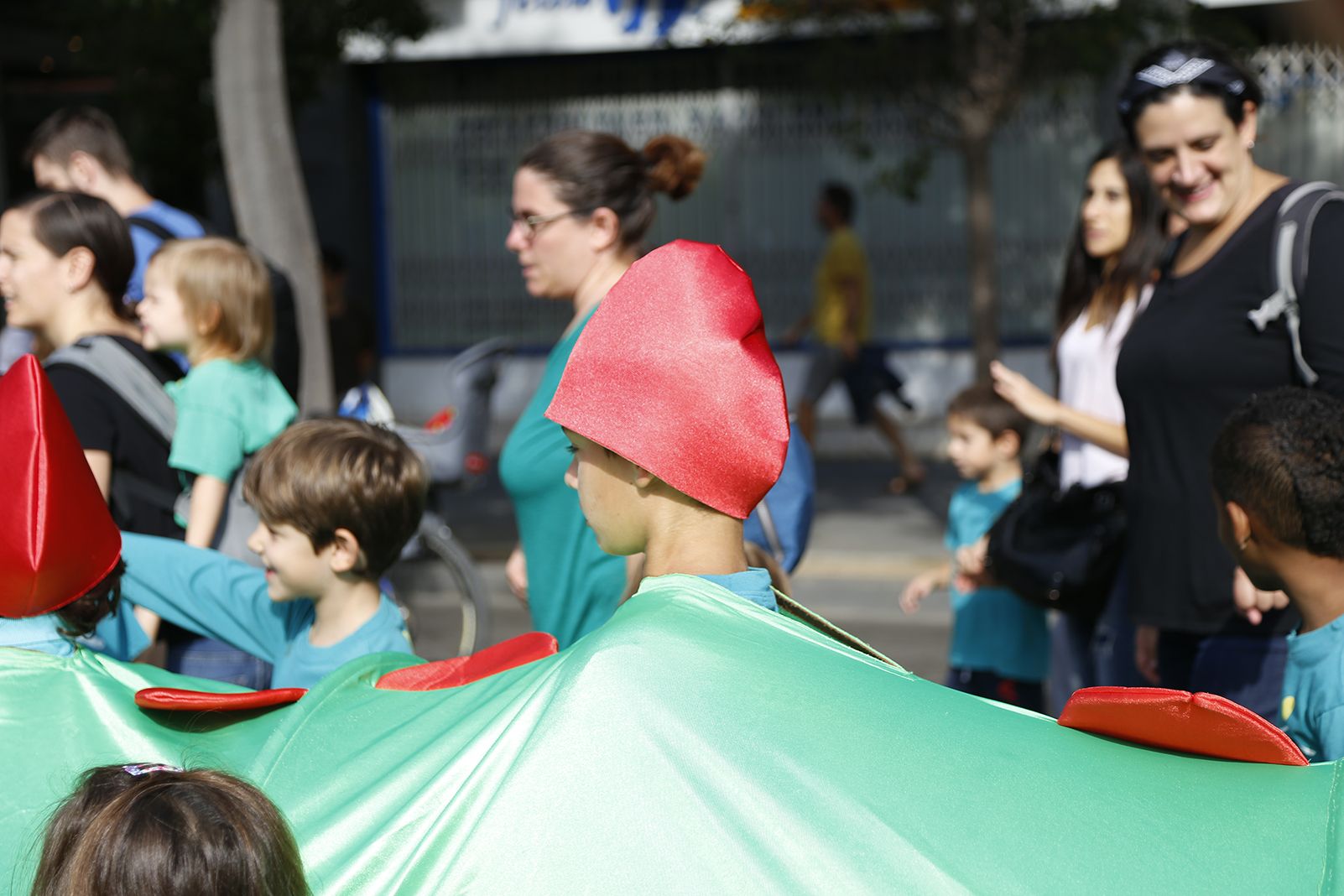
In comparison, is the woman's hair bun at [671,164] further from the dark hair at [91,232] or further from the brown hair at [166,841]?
the brown hair at [166,841]

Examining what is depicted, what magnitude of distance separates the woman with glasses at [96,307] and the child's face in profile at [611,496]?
65.4 inches

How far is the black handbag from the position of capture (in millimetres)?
3750

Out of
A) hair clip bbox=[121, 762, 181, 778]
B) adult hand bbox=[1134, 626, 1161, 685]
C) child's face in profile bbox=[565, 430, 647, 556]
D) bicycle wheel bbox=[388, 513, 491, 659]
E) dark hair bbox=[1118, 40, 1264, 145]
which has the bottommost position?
bicycle wheel bbox=[388, 513, 491, 659]

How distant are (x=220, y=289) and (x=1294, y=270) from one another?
93.4 inches

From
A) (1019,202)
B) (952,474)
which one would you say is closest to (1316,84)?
(1019,202)

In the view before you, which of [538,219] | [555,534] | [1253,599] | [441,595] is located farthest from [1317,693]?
[441,595]

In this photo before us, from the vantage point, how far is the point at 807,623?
2.11m

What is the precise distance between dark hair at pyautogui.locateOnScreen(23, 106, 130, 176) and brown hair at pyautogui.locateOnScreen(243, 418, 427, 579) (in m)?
2.27

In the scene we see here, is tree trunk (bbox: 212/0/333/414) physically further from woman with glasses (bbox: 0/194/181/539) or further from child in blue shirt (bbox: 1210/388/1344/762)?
child in blue shirt (bbox: 1210/388/1344/762)

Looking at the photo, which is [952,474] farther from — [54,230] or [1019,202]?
[54,230]

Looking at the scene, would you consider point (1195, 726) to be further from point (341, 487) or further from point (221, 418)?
point (221, 418)

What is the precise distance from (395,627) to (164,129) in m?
9.91

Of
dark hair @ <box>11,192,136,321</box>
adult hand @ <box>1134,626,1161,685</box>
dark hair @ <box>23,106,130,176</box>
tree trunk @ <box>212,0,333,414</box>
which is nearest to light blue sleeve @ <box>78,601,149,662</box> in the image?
dark hair @ <box>11,192,136,321</box>

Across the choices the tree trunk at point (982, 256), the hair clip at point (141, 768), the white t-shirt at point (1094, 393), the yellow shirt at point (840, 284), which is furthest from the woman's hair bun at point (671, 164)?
the yellow shirt at point (840, 284)
